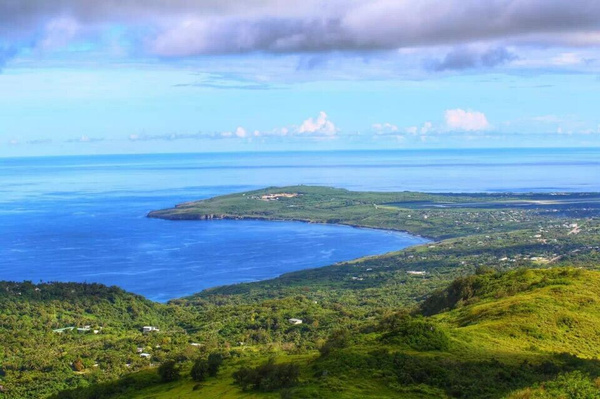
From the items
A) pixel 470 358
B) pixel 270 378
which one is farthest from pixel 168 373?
pixel 470 358

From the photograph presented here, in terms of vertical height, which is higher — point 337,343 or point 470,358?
point 470,358

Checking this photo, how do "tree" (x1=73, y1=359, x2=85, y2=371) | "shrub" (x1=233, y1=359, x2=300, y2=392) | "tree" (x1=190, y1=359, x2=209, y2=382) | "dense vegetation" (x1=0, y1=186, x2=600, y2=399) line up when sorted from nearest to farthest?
"shrub" (x1=233, y1=359, x2=300, y2=392) → "dense vegetation" (x1=0, y1=186, x2=600, y2=399) → "tree" (x1=190, y1=359, x2=209, y2=382) → "tree" (x1=73, y1=359, x2=85, y2=371)

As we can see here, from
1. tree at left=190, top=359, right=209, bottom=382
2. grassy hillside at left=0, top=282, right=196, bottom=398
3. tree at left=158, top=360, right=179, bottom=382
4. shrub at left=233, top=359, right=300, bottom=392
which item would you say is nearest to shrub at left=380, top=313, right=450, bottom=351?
shrub at left=233, top=359, right=300, bottom=392

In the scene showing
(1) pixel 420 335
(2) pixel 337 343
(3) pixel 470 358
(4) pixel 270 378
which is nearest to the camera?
(4) pixel 270 378

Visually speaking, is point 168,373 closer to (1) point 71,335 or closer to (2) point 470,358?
(2) point 470,358

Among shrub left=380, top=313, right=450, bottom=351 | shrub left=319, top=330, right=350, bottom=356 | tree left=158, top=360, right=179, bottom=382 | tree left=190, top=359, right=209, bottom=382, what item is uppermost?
shrub left=380, top=313, right=450, bottom=351

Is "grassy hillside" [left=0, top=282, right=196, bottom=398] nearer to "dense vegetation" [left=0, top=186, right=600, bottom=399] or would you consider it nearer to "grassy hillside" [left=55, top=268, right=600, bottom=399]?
"dense vegetation" [left=0, top=186, right=600, bottom=399]
